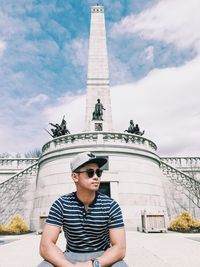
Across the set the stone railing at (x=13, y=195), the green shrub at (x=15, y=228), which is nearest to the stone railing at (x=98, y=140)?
the stone railing at (x=13, y=195)

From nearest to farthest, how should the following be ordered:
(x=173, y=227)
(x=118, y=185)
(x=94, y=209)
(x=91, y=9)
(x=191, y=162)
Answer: (x=94, y=209)
(x=173, y=227)
(x=118, y=185)
(x=191, y=162)
(x=91, y=9)

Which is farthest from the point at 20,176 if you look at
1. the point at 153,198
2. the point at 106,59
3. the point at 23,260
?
the point at 23,260

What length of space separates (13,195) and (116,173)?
38.3 ft

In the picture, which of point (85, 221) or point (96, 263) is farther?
point (85, 221)

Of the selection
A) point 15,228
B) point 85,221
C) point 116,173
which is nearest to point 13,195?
point 15,228

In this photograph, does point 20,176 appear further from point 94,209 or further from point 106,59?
point 94,209

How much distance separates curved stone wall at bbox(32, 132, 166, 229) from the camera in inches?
826

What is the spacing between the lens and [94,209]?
294 centimetres

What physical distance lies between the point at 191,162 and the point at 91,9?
81.8 feet

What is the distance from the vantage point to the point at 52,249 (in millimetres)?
2688

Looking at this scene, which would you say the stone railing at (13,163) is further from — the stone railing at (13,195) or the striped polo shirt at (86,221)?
the striped polo shirt at (86,221)

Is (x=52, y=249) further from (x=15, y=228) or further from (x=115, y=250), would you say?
(x=15, y=228)

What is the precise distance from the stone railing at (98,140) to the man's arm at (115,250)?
1920cm

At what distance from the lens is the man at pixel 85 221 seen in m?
2.82
